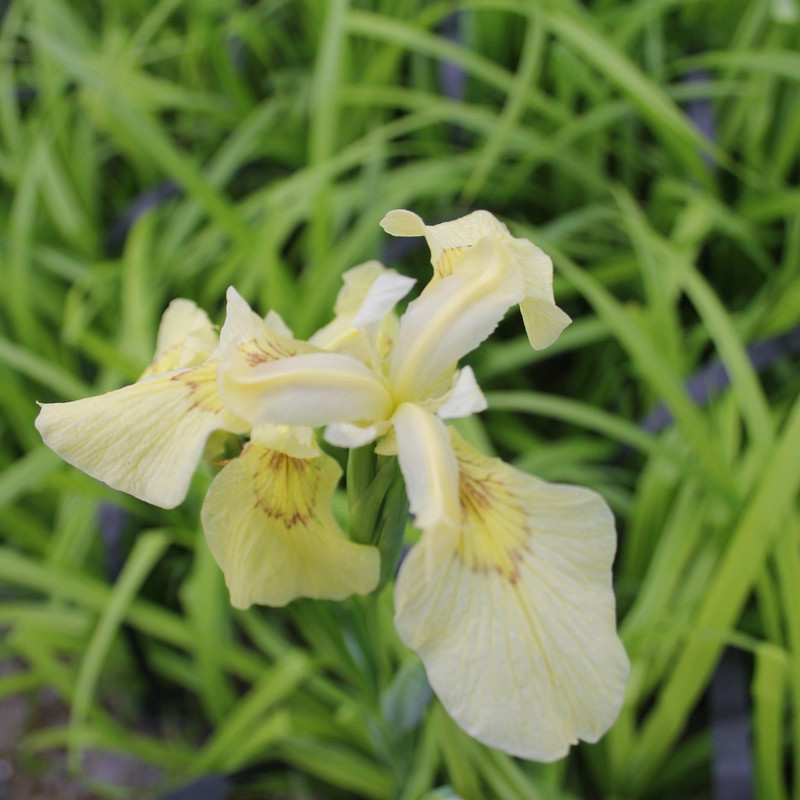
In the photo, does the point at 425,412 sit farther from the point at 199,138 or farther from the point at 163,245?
the point at 199,138

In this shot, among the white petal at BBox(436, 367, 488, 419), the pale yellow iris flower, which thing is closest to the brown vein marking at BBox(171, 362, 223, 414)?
the pale yellow iris flower

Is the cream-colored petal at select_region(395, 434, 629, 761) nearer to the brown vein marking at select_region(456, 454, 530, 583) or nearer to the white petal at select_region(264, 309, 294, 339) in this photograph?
the brown vein marking at select_region(456, 454, 530, 583)

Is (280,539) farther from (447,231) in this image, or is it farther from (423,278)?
(423,278)

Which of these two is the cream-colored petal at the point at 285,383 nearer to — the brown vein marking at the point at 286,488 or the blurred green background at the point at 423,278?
the brown vein marking at the point at 286,488

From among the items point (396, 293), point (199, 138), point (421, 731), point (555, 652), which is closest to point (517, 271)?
point (396, 293)

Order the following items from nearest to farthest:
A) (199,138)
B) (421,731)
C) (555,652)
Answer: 1. (555,652)
2. (421,731)
3. (199,138)

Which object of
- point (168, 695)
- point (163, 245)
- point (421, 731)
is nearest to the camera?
point (421, 731)

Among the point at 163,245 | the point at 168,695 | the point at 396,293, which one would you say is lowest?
the point at 168,695
